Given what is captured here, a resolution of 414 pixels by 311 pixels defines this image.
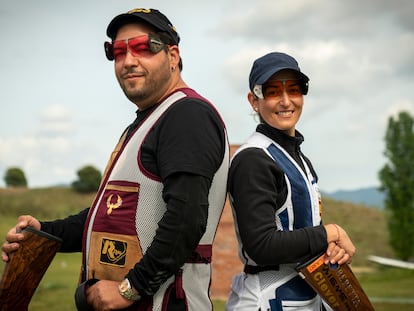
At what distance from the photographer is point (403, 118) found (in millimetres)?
28906

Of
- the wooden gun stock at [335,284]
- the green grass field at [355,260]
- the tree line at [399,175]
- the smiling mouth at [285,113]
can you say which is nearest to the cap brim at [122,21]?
the smiling mouth at [285,113]

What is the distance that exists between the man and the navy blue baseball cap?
1.23 feet

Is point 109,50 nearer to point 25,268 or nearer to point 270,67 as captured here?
point 270,67

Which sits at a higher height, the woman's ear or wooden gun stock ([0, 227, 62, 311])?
the woman's ear

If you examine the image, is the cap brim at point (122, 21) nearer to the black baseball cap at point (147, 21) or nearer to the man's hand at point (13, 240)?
the black baseball cap at point (147, 21)

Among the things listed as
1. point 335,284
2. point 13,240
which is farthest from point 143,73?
point 335,284

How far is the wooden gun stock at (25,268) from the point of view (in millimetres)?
3270

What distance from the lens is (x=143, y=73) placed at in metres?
3.05

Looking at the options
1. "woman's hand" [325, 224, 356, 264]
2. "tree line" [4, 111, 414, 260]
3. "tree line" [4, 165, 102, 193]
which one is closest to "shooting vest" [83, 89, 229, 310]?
"woman's hand" [325, 224, 356, 264]

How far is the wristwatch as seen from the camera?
2.77 metres

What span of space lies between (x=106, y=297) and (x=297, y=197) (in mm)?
985

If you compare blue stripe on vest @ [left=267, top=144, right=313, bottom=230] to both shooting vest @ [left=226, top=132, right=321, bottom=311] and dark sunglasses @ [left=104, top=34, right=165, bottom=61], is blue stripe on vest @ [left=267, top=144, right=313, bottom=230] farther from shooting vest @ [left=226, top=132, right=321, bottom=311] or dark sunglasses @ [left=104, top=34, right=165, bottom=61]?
dark sunglasses @ [left=104, top=34, right=165, bottom=61]

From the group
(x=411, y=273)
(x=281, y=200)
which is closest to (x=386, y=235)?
(x=411, y=273)

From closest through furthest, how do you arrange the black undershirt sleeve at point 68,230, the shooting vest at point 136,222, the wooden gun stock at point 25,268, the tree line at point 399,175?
the shooting vest at point 136,222 < the wooden gun stock at point 25,268 < the black undershirt sleeve at point 68,230 < the tree line at point 399,175
